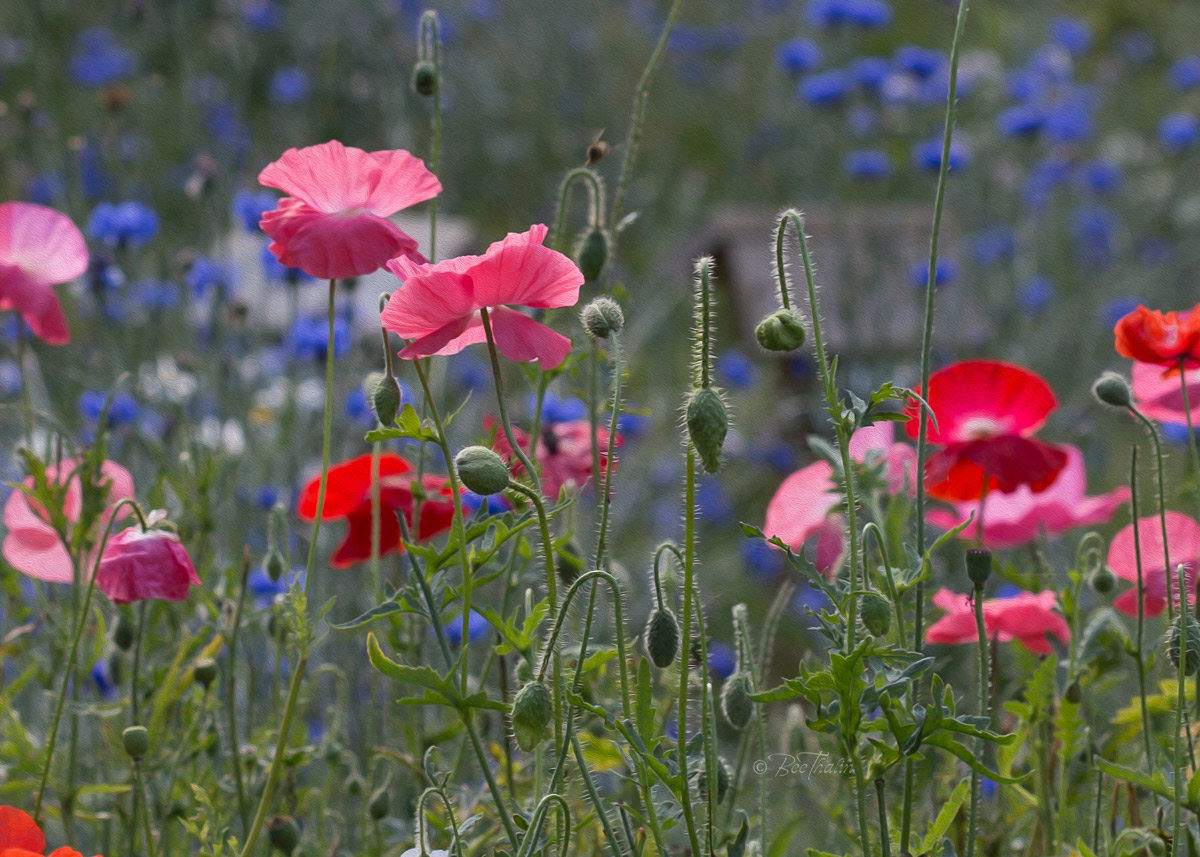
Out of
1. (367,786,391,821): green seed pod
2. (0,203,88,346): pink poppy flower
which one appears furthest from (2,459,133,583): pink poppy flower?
(367,786,391,821): green seed pod

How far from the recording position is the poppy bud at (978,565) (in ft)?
3.25

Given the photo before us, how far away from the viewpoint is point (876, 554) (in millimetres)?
1468

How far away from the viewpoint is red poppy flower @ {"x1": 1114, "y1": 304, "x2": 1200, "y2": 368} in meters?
1.08

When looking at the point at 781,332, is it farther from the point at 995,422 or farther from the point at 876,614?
the point at 995,422

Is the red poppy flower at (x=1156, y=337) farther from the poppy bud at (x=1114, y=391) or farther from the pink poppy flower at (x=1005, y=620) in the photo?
the pink poppy flower at (x=1005, y=620)

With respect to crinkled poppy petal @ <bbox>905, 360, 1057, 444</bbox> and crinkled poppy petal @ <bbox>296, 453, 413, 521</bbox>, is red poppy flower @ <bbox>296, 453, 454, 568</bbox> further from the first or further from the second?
crinkled poppy petal @ <bbox>905, 360, 1057, 444</bbox>

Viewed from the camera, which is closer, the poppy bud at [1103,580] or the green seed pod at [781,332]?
the green seed pod at [781,332]

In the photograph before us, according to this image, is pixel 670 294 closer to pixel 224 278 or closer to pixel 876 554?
pixel 224 278

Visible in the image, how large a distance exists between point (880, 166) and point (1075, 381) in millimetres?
910

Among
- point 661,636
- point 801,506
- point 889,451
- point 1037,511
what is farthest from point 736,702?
point 1037,511

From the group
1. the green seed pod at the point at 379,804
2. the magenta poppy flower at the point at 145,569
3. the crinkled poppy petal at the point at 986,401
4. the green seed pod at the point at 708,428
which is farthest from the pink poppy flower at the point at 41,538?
the crinkled poppy petal at the point at 986,401

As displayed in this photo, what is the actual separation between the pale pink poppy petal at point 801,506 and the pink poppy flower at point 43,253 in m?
0.74

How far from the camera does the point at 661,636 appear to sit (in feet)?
3.16

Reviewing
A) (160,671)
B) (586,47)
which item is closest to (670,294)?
(586,47)
